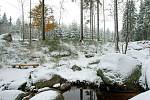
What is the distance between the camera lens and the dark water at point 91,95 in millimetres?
12000

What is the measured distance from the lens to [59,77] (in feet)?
44.5

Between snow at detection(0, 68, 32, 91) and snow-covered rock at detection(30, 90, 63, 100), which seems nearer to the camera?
snow-covered rock at detection(30, 90, 63, 100)

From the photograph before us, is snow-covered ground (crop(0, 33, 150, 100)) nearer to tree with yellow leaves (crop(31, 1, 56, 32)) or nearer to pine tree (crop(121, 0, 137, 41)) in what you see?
pine tree (crop(121, 0, 137, 41))

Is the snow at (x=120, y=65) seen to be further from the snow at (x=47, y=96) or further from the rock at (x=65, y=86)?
the snow at (x=47, y=96)

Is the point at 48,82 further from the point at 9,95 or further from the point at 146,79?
the point at 146,79

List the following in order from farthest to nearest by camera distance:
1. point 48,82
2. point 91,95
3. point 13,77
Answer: point 13,77, point 48,82, point 91,95

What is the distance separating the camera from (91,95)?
12.4 m

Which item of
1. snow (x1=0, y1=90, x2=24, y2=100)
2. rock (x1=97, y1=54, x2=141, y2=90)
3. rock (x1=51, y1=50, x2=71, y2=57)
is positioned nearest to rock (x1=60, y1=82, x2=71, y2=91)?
rock (x1=97, y1=54, x2=141, y2=90)

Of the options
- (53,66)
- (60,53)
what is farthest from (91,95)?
(60,53)

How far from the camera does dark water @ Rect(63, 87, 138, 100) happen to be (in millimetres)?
12000

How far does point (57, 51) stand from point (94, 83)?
361 inches

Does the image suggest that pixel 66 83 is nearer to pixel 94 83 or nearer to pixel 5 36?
pixel 94 83

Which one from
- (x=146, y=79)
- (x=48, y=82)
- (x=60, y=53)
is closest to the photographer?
(x=146, y=79)

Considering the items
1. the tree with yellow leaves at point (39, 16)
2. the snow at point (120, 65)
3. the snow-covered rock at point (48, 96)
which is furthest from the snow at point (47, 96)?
the tree with yellow leaves at point (39, 16)
